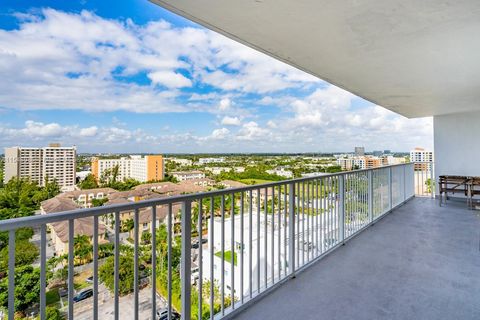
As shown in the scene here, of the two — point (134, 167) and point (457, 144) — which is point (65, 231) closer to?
point (134, 167)

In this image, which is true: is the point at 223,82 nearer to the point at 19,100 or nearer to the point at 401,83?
the point at 19,100

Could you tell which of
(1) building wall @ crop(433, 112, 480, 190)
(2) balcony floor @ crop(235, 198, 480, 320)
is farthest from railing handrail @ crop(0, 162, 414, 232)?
(1) building wall @ crop(433, 112, 480, 190)

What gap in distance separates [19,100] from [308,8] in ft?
35.5

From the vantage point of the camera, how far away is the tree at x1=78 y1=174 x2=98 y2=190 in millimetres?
5188

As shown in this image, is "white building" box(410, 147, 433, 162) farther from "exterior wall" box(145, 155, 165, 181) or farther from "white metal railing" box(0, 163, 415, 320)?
"exterior wall" box(145, 155, 165, 181)

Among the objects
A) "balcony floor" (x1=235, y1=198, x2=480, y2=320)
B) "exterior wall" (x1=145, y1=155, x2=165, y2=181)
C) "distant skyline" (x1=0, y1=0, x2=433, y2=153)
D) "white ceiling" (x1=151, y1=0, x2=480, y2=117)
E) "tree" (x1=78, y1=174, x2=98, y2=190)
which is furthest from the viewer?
"distant skyline" (x1=0, y1=0, x2=433, y2=153)

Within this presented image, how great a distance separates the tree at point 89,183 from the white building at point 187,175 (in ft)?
6.39

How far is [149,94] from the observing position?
17.4m

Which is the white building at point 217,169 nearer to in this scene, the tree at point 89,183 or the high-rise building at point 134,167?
the high-rise building at point 134,167

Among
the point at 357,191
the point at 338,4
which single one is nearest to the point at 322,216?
the point at 357,191

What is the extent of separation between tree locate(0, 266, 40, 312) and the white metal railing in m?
0.04

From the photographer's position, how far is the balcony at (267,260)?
1398 mm

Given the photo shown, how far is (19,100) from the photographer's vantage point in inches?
345

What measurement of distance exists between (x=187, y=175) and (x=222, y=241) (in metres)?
5.22
